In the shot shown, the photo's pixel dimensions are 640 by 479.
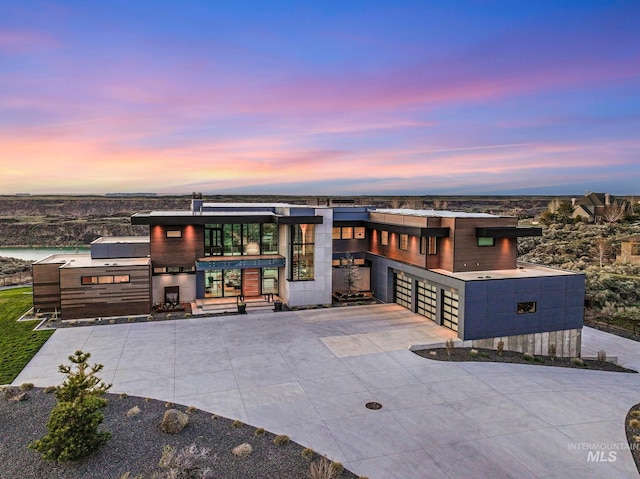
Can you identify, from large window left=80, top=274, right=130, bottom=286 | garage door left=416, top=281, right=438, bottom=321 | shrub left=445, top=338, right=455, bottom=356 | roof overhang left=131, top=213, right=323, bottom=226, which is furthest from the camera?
roof overhang left=131, top=213, right=323, bottom=226

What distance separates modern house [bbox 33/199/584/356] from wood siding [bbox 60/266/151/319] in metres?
0.05

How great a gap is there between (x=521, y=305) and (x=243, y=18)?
21.5 m

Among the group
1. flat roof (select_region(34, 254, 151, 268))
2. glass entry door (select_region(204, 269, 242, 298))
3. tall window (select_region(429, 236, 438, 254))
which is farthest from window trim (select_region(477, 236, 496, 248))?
flat roof (select_region(34, 254, 151, 268))

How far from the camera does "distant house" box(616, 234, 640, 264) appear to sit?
39.7 meters

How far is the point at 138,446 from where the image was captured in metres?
9.39

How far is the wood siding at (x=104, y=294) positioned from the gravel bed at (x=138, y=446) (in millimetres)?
9841

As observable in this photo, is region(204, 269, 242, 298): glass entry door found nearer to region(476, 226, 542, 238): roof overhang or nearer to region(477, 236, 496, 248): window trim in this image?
region(477, 236, 496, 248): window trim

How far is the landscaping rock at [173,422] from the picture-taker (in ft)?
33.0

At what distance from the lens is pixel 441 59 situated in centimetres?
2627

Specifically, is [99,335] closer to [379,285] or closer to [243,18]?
[379,285]

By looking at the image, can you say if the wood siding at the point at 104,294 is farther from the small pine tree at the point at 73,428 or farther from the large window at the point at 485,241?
the large window at the point at 485,241

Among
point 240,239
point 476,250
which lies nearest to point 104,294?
point 240,239

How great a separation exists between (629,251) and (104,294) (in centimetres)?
4763

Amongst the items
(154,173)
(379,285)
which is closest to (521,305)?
(379,285)
